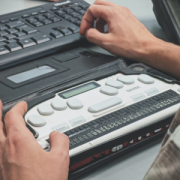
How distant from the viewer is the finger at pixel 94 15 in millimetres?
719

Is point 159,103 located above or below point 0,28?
below

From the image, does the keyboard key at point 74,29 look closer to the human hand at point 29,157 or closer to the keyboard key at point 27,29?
the keyboard key at point 27,29

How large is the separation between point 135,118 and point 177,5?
40cm

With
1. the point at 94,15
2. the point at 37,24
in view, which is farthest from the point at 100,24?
the point at 37,24

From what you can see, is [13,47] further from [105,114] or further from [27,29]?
[105,114]

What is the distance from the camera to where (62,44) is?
692mm

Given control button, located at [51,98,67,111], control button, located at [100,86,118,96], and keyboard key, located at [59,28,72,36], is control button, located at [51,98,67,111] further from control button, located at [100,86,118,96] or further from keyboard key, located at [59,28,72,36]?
keyboard key, located at [59,28,72,36]

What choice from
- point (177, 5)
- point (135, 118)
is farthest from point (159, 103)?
point (177, 5)

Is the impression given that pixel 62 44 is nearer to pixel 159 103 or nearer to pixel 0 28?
pixel 0 28

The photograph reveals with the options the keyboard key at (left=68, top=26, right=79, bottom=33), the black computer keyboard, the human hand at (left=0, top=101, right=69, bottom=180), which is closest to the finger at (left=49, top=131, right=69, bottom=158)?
the human hand at (left=0, top=101, right=69, bottom=180)

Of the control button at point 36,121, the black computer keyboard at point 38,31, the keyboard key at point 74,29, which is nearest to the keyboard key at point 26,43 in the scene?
the black computer keyboard at point 38,31

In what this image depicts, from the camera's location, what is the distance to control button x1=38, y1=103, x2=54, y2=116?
0.49m

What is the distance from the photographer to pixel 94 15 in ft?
2.40

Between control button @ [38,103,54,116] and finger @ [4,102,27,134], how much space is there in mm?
24
